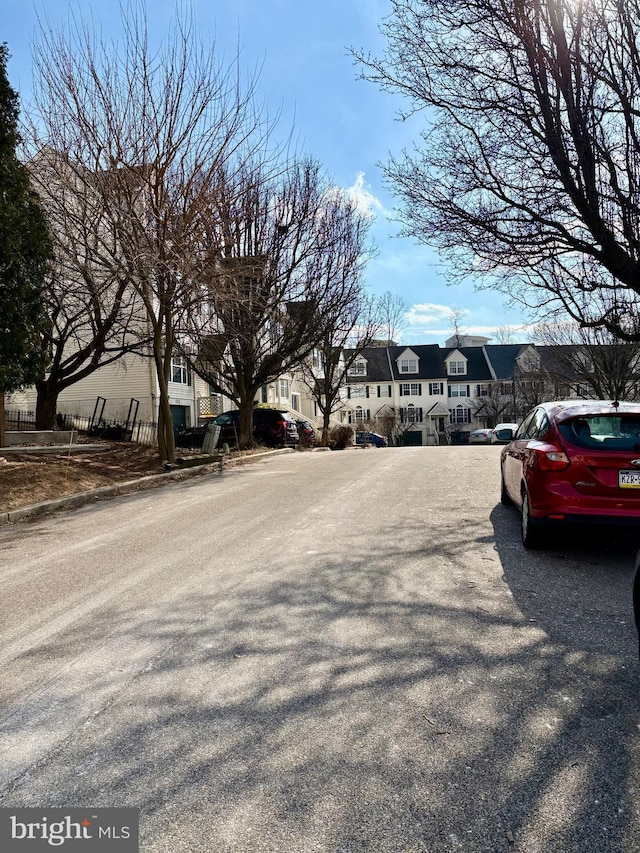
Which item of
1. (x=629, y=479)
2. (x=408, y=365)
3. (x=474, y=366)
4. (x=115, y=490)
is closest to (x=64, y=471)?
(x=115, y=490)

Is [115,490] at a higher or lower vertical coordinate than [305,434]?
lower

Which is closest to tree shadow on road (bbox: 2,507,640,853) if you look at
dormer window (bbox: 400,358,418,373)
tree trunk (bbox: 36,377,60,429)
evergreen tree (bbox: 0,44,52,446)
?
evergreen tree (bbox: 0,44,52,446)

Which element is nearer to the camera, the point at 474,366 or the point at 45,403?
the point at 45,403

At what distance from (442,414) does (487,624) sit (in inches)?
2198

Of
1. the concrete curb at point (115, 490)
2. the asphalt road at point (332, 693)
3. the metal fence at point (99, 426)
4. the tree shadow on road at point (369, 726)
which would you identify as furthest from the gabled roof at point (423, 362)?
the tree shadow on road at point (369, 726)

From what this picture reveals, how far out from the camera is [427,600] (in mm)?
4930

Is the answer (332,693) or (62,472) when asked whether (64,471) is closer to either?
(62,472)

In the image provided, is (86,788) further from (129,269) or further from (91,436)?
(91,436)

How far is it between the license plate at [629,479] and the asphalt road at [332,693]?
799mm

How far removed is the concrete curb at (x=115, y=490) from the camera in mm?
9742

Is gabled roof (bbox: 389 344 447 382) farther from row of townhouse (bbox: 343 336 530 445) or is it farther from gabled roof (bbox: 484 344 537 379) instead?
gabled roof (bbox: 484 344 537 379)

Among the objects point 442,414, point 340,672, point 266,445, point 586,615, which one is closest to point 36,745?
point 340,672

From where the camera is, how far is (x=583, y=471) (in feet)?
19.6

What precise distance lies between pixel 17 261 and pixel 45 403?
937 centimetres
